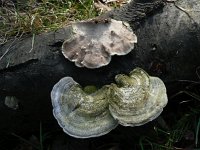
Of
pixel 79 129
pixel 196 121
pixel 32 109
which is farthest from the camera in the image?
pixel 196 121

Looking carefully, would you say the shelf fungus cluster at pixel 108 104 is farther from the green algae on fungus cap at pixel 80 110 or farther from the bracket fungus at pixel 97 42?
the bracket fungus at pixel 97 42

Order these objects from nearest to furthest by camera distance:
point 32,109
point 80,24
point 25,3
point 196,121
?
point 80,24 < point 32,109 < point 196,121 < point 25,3

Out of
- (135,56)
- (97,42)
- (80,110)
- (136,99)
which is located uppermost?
(97,42)

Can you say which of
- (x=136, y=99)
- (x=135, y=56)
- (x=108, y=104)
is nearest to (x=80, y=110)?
(x=108, y=104)

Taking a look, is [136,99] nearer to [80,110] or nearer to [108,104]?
[108,104]

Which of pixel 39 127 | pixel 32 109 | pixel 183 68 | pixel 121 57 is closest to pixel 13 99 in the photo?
pixel 32 109

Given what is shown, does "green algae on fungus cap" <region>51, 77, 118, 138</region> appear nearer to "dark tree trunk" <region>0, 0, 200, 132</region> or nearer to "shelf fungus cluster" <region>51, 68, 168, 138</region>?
"shelf fungus cluster" <region>51, 68, 168, 138</region>

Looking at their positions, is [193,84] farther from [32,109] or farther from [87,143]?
[32,109]
